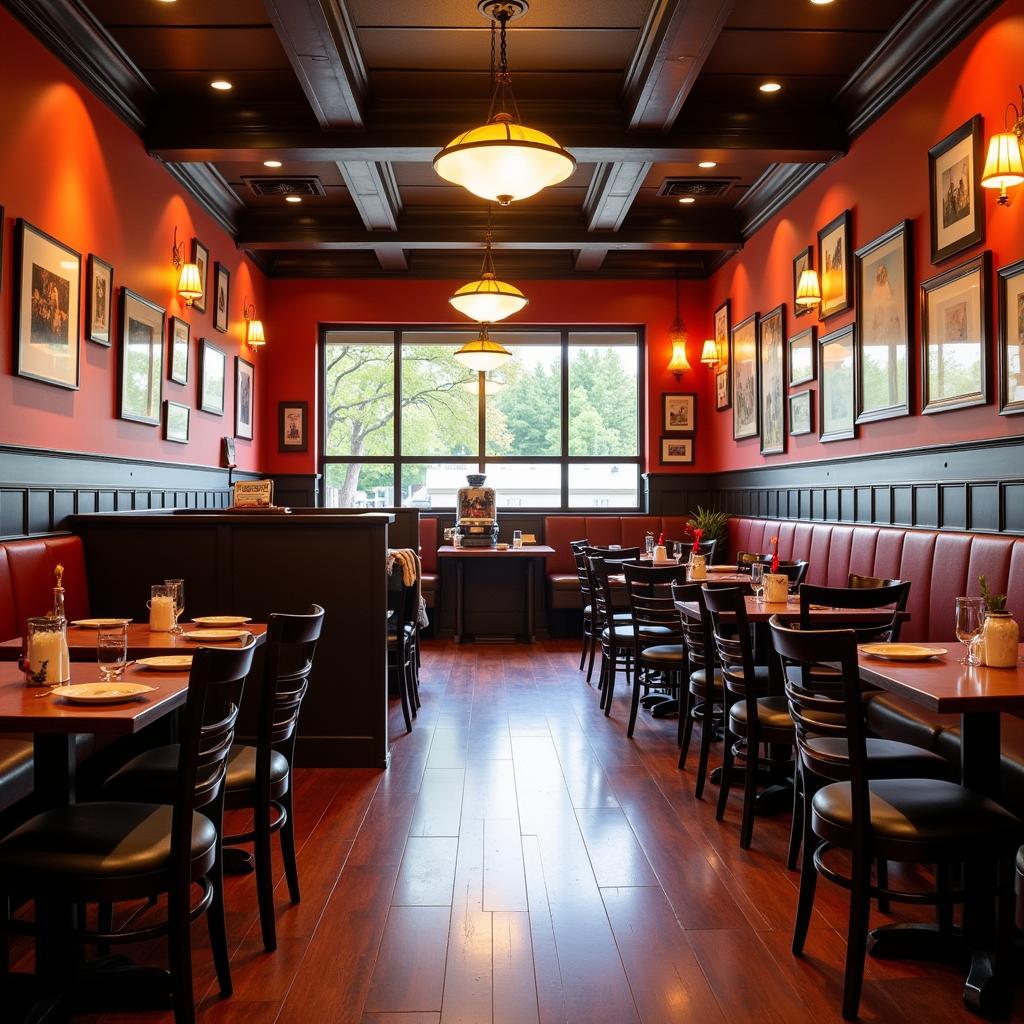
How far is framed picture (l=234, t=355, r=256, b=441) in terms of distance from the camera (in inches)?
345

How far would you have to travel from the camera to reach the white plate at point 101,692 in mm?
2273

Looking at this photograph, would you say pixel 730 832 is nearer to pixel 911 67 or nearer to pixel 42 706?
pixel 42 706

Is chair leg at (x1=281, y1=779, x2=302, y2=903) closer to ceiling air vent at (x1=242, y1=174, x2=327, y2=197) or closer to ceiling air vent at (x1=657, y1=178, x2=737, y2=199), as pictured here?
ceiling air vent at (x1=242, y1=174, x2=327, y2=197)

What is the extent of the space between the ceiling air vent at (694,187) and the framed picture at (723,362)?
1438 millimetres

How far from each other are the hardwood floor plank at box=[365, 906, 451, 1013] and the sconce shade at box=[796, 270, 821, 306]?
15.9 feet

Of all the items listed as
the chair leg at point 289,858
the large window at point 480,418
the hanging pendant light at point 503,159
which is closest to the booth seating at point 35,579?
the chair leg at point 289,858

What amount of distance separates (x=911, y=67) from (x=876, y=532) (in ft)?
9.11

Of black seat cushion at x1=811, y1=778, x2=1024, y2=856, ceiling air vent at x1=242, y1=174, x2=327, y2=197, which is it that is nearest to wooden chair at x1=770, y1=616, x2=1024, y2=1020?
black seat cushion at x1=811, y1=778, x2=1024, y2=856

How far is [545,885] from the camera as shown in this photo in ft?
10.4

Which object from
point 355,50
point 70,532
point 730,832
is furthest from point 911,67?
point 70,532

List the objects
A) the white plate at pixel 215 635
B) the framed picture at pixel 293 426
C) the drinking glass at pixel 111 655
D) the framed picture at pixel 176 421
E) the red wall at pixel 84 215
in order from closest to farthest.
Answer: the drinking glass at pixel 111 655, the white plate at pixel 215 635, the red wall at pixel 84 215, the framed picture at pixel 176 421, the framed picture at pixel 293 426

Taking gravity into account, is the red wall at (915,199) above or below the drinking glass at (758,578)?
above

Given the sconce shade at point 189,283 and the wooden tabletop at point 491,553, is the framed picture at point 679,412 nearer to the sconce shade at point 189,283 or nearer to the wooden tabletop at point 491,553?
the wooden tabletop at point 491,553

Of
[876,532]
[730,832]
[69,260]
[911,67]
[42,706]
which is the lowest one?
[730,832]
